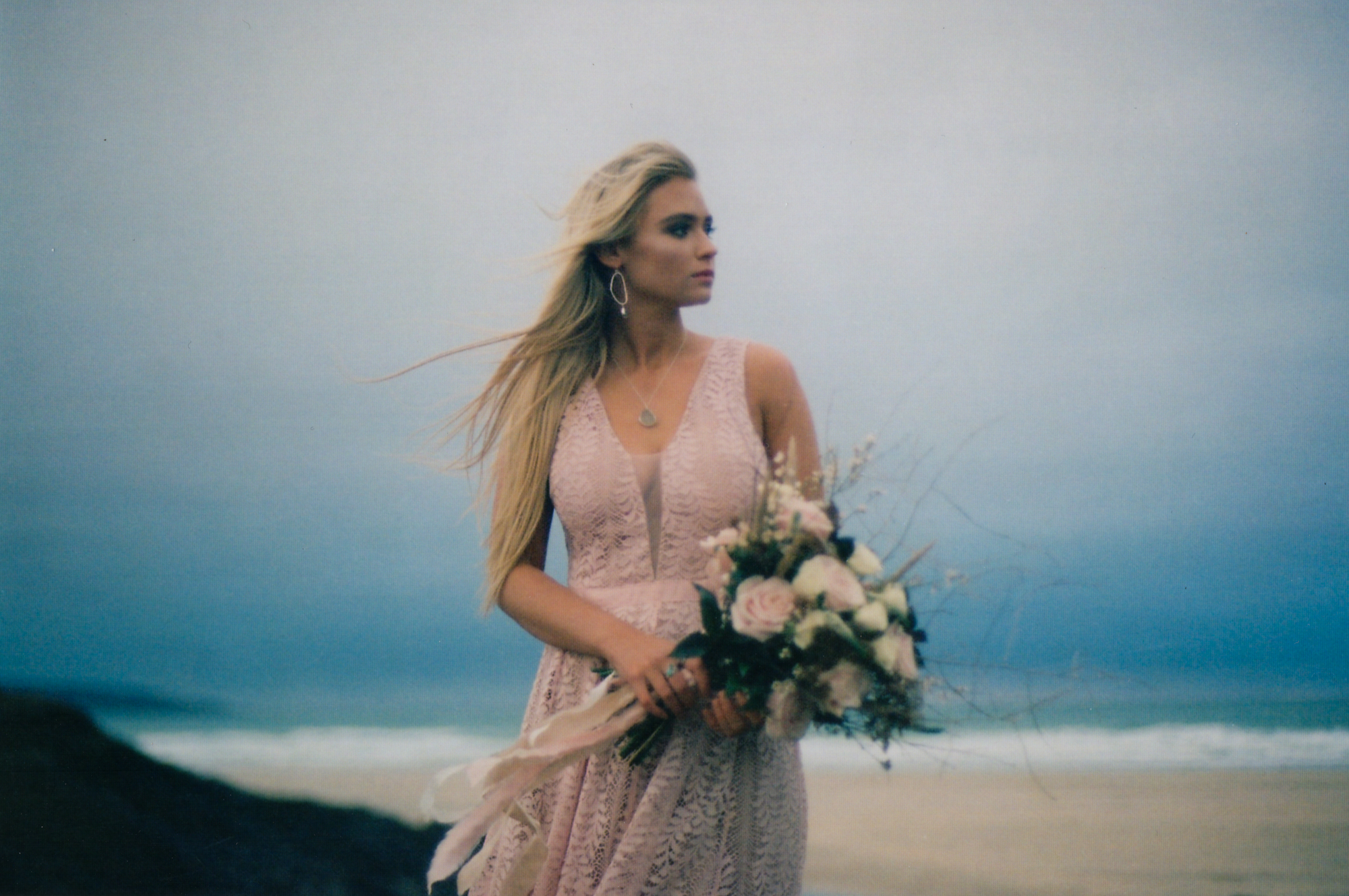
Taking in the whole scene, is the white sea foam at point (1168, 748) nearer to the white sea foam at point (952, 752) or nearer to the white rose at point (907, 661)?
the white sea foam at point (952, 752)

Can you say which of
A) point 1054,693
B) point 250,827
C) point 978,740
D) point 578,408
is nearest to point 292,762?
point 250,827

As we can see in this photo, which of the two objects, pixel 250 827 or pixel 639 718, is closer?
pixel 639 718

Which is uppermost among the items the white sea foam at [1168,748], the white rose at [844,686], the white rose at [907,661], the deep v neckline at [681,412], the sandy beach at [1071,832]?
the deep v neckline at [681,412]

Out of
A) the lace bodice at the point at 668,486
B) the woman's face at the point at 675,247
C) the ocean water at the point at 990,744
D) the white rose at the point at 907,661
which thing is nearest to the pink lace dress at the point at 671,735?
the lace bodice at the point at 668,486

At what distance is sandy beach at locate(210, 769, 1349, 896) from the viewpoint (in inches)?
122

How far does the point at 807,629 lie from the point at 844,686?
0.09m

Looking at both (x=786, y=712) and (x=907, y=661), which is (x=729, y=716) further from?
(x=907, y=661)

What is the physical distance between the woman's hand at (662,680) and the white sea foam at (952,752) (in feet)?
6.56

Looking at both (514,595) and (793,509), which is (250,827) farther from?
(793,509)

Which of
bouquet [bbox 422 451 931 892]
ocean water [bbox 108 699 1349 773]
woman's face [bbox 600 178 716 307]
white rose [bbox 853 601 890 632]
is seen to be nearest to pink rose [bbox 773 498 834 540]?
bouquet [bbox 422 451 931 892]

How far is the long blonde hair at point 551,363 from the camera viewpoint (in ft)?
6.07

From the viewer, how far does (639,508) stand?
177cm

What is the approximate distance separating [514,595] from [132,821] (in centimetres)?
236

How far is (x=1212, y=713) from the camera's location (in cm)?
348
